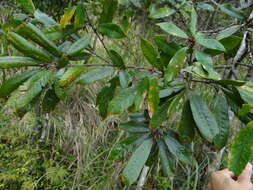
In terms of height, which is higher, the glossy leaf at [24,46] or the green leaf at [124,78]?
the glossy leaf at [24,46]

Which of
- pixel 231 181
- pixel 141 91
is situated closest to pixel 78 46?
pixel 141 91

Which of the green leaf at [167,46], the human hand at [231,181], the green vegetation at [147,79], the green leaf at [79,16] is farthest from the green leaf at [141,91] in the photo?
the human hand at [231,181]

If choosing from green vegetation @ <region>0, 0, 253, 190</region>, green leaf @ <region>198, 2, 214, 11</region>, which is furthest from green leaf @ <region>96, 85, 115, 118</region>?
green leaf @ <region>198, 2, 214, 11</region>

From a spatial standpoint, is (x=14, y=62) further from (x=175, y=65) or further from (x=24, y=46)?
(x=175, y=65)

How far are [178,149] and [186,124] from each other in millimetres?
103

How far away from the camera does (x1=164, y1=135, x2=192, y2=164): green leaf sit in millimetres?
735

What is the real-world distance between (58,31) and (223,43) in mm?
391

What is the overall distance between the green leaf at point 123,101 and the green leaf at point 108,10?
0.63 ft

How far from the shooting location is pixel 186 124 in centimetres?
67

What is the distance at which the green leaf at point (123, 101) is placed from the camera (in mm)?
621

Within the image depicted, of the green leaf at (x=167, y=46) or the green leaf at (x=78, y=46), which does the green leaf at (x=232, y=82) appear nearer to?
the green leaf at (x=167, y=46)

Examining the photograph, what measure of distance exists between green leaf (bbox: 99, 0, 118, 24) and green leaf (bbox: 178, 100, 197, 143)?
0.28m

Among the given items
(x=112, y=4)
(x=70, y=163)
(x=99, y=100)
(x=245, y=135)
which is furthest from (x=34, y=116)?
(x=245, y=135)

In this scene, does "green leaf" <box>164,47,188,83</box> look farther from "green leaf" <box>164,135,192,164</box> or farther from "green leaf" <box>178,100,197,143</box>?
"green leaf" <box>164,135,192,164</box>
